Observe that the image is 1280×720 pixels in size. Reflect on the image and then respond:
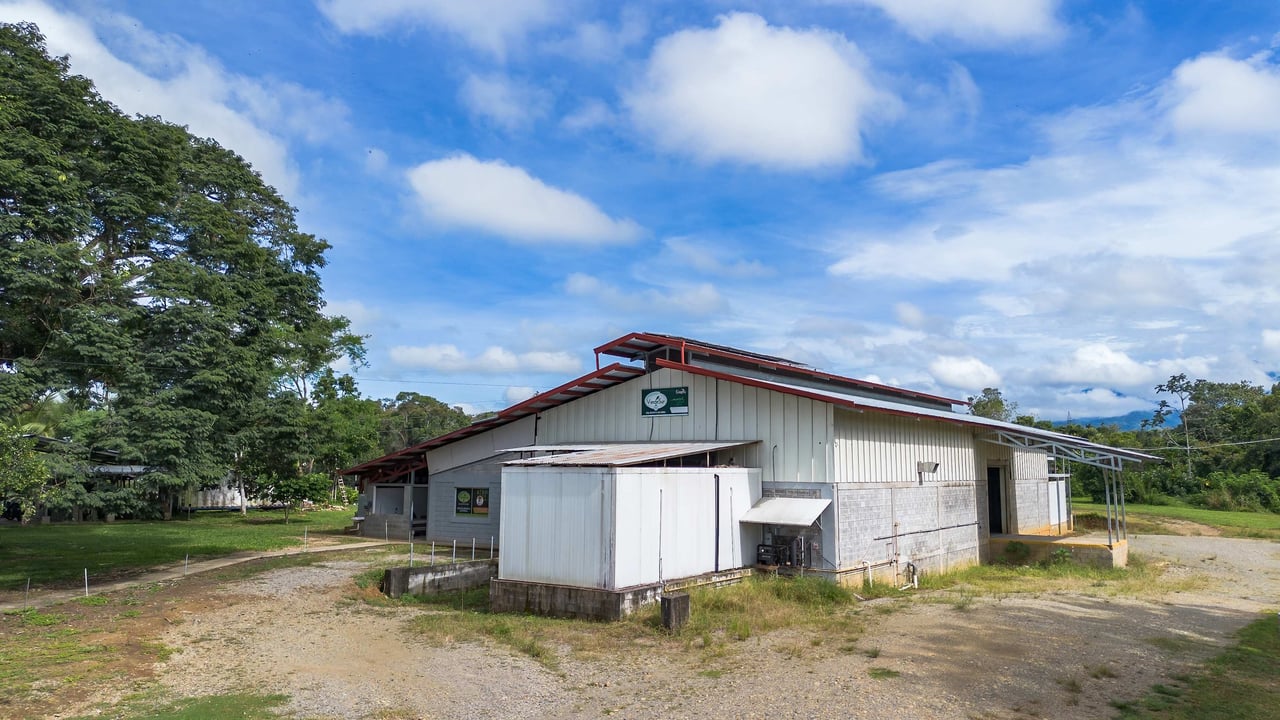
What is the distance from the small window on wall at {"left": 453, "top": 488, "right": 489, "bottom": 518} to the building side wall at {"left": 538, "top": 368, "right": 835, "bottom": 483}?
13.7 feet

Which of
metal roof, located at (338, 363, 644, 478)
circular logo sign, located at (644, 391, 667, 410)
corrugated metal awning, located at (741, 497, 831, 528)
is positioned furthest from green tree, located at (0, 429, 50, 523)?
corrugated metal awning, located at (741, 497, 831, 528)

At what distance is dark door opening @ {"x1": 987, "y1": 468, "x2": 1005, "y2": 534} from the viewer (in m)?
27.6

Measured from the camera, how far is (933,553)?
71.2ft

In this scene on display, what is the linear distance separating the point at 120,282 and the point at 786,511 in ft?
49.9

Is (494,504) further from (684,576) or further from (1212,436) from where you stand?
(1212,436)

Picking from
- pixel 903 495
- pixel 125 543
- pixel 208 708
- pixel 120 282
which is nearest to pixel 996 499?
pixel 903 495

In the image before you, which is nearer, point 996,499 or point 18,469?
point 18,469

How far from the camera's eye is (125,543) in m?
26.6

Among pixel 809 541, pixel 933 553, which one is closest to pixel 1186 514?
pixel 933 553

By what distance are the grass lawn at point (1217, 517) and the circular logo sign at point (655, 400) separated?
89.5 ft

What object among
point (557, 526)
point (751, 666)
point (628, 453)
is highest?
point (628, 453)

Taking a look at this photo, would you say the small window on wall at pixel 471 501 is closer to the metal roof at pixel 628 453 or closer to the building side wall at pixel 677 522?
the metal roof at pixel 628 453

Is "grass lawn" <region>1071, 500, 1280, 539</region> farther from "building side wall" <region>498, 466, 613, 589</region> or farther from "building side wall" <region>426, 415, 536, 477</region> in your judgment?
"building side wall" <region>498, 466, 613, 589</region>

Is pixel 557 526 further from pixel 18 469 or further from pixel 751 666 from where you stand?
pixel 18 469
